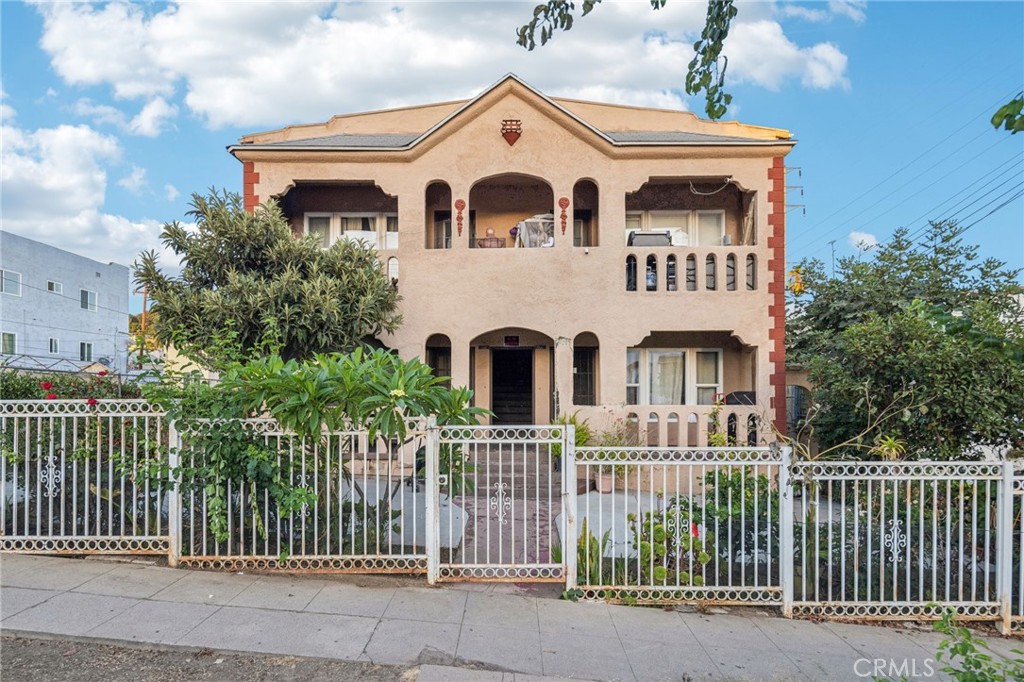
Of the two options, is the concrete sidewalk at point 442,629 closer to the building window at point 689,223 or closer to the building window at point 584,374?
the building window at point 584,374

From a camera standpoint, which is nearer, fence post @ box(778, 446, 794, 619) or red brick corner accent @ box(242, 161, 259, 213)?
fence post @ box(778, 446, 794, 619)

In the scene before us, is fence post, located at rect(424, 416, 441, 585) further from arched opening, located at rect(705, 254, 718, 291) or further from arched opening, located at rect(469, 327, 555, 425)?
arched opening, located at rect(705, 254, 718, 291)

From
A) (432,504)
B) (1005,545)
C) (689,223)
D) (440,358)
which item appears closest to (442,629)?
(432,504)

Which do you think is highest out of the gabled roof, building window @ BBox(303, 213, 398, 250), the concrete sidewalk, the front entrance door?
the gabled roof

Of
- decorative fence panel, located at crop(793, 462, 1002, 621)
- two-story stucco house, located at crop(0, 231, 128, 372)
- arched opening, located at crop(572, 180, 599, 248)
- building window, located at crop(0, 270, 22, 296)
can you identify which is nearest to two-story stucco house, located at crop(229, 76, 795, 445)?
arched opening, located at crop(572, 180, 599, 248)

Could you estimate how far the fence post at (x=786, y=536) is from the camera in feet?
16.7

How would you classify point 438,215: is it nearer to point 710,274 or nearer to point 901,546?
point 710,274

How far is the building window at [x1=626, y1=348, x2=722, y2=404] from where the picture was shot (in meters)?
12.2

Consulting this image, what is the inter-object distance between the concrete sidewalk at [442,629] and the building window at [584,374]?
7482 millimetres

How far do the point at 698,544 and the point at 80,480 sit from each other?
21.6 feet

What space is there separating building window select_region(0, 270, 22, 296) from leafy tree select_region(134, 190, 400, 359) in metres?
22.6

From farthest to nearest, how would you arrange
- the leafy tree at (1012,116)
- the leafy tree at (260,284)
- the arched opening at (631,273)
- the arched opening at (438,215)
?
the arched opening at (438,215) < the arched opening at (631,273) < the leafy tree at (260,284) < the leafy tree at (1012,116)

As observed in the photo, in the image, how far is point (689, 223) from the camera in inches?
483

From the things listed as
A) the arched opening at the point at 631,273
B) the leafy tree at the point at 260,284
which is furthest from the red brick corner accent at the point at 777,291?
the leafy tree at the point at 260,284
